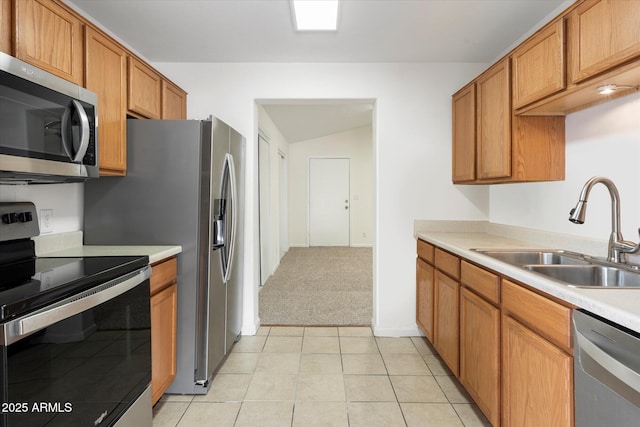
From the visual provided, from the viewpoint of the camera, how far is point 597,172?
6.21ft

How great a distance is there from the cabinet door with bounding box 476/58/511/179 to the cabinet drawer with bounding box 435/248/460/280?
0.62m

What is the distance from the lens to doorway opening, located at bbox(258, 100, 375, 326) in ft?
12.8

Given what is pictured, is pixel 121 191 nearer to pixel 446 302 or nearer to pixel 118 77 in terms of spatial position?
pixel 118 77

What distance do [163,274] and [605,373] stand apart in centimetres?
191

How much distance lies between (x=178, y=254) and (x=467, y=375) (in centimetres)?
181

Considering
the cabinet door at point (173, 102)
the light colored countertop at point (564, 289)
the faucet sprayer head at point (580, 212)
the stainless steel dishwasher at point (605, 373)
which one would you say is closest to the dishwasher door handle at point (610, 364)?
the stainless steel dishwasher at point (605, 373)

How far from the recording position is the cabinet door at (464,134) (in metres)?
2.65

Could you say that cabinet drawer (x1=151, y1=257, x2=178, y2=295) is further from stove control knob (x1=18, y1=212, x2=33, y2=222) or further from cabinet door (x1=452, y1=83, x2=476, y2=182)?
cabinet door (x1=452, y1=83, x2=476, y2=182)

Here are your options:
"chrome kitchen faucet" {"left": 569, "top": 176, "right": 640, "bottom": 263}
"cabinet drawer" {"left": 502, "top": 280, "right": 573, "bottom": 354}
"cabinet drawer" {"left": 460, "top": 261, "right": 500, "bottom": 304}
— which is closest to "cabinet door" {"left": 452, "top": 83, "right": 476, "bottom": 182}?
"cabinet drawer" {"left": 460, "top": 261, "right": 500, "bottom": 304}

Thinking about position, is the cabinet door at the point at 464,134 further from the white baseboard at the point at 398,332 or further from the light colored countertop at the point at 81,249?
the light colored countertop at the point at 81,249

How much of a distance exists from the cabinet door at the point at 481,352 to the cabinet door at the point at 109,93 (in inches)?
83.3

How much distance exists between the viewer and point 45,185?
6.35 feet

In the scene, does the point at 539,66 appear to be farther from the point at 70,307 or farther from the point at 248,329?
the point at 248,329

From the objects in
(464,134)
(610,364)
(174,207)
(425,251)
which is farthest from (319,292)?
(610,364)
